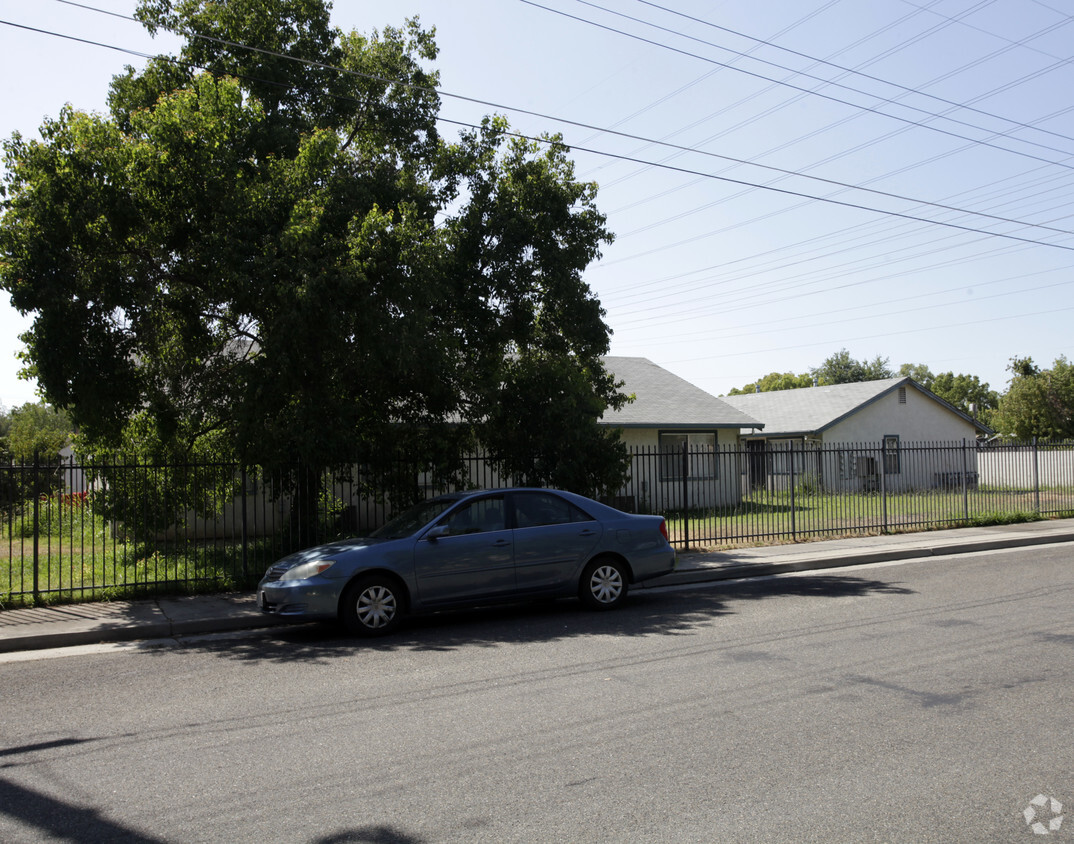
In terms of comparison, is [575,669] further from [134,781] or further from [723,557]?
[723,557]

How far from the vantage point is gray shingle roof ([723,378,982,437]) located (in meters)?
32.9

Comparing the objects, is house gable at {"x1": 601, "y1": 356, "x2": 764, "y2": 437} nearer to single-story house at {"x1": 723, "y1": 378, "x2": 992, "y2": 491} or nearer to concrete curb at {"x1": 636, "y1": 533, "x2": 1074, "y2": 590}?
single-story house at {"x1": 723, "y1": 378, "x2": 992, "y2": 491}

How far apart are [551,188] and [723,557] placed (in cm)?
716

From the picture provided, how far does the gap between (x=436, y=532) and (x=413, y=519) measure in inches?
24.8

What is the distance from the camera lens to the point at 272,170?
1141 cm

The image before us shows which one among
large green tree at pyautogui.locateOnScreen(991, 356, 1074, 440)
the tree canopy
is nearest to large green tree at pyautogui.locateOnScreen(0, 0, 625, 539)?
large green tree at pyautogui.locateOnScreen(991, 356, 1074, 440)

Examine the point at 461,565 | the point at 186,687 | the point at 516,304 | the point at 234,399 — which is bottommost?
the point at 186,687

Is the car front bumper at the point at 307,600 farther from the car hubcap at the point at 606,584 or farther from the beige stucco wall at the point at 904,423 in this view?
the beige stucco wall at the point at 904,423

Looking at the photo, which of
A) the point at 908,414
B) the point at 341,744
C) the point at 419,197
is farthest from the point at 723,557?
the point at 908,414

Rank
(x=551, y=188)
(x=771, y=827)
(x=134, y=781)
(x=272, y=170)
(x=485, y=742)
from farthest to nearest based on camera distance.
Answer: (x=551, y=188) → (x=272, y=170) → (x=485, y=742) → (x=134, y=781) → (x=771, y=827)

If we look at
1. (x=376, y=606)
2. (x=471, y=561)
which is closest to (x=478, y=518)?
(x=471, y=561)

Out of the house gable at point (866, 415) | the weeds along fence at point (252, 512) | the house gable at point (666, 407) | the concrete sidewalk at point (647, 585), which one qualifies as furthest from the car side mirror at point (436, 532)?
the house gable at point (866, 415)

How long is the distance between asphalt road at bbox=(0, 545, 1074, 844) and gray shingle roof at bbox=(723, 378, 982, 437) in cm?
2452

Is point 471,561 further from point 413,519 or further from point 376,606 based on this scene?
point 376,606
